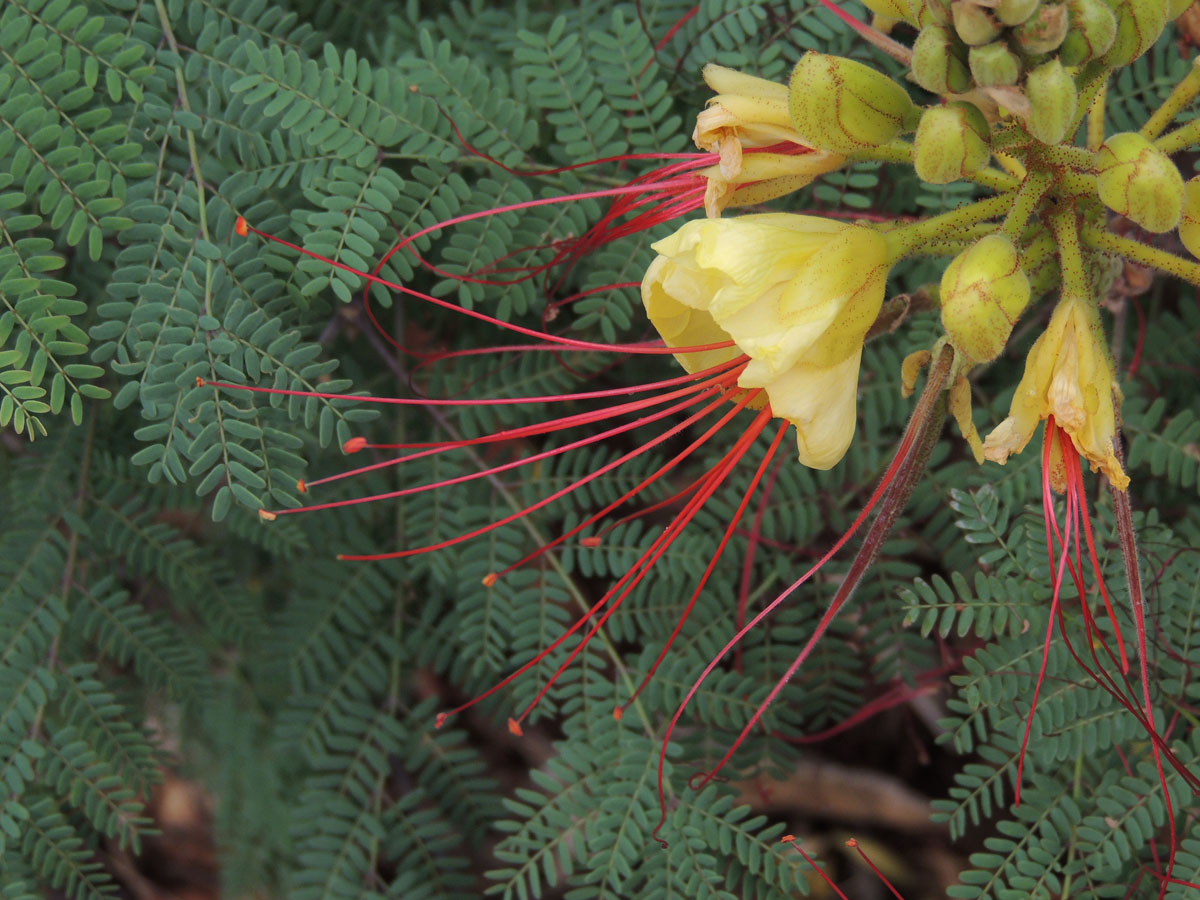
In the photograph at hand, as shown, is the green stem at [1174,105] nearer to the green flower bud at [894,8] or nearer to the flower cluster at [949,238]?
the flower cluster at [949,238]

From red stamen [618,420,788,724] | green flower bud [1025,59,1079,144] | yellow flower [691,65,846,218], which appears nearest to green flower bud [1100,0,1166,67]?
green flower bud [1025,59,1079,144]

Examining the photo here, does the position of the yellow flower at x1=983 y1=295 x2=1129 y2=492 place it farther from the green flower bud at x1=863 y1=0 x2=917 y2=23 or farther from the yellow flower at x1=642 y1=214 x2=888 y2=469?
the green flower bud at x1=863 y1=0 x2=917 y2=23

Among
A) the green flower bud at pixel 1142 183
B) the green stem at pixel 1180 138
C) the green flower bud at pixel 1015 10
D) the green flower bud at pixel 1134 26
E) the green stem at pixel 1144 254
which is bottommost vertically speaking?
the green stem at pixel 1144 254

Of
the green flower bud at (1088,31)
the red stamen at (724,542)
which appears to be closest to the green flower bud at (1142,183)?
the green flower bud at (1088,31)

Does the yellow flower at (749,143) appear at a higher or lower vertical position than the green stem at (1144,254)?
higher

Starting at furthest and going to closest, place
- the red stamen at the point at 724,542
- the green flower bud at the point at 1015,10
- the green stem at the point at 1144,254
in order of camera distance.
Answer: the red stamen at the point at 724,542, the green stem at the point at 1144,254, the green flower bud at the point at 1015,10
